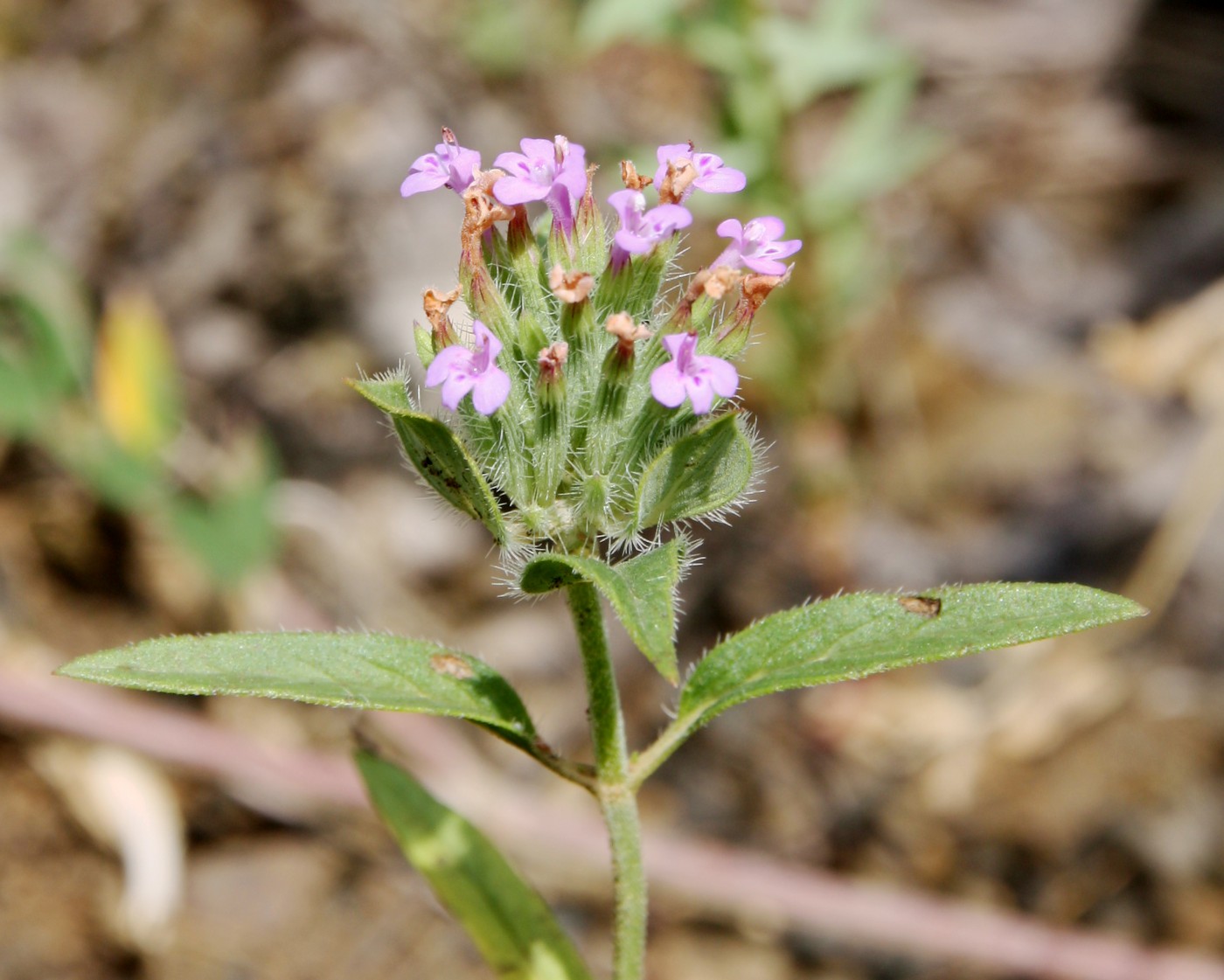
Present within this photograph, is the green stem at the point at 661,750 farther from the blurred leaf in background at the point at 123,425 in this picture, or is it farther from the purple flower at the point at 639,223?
the blurred leaf in background at the point at 123,425

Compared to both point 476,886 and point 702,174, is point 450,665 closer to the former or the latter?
point 476,886

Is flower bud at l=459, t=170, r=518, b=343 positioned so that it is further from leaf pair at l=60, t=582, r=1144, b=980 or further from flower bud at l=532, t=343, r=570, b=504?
leaf pair at l=60, t=582, r=1144, b=980

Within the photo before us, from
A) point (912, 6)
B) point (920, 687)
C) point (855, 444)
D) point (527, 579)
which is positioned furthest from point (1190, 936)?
point (912, 6)

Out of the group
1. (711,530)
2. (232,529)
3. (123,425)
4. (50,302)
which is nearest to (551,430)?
(232,529)

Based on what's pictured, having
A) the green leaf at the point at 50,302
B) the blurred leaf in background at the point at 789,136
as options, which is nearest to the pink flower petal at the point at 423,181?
the blurred leaf in background at the point at 789,136

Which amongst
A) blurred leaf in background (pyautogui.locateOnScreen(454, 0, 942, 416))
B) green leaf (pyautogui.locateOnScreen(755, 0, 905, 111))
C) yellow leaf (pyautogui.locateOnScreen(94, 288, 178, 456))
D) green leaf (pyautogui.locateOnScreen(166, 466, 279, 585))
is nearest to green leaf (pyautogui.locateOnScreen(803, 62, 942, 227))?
blurred leaf in background (pyautogui.locateOnScreen(454, 0, 942, 416))
